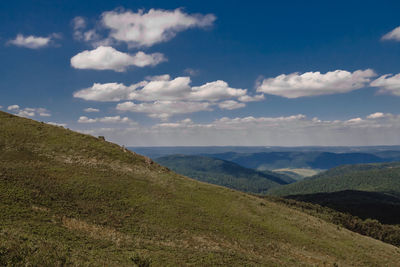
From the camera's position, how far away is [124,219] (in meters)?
28.1

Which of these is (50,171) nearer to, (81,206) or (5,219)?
(81,206)

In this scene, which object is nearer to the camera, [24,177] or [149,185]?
[24,177]

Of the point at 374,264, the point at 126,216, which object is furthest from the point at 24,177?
the point at 374,264

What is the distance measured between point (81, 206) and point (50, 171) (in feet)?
41.6

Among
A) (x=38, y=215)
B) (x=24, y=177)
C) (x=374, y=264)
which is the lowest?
(x=374, y=264)

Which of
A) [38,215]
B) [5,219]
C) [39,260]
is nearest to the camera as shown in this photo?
[39,260]

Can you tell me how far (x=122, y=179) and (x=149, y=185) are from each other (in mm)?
4923

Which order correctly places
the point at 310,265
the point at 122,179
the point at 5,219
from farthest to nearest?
the point at 122,179, the point at 310,265, the point at 5,219

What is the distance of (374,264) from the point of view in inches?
1287

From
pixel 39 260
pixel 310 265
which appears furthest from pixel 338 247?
pixel 39 260

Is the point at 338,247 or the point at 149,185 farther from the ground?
the point at 149,185

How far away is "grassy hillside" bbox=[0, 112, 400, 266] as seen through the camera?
18.6m

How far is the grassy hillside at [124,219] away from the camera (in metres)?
18.6

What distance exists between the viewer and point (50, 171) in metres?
36.8
